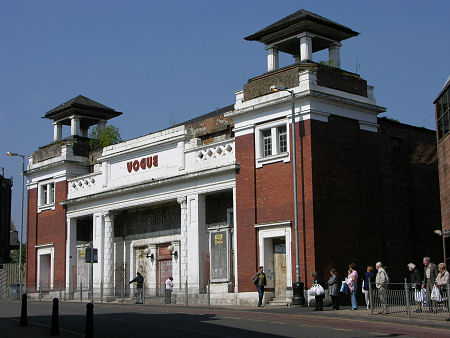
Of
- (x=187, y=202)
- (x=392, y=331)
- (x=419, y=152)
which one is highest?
(x=419, y=152)

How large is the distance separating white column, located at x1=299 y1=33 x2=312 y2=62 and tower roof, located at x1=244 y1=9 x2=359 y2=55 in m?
0.28

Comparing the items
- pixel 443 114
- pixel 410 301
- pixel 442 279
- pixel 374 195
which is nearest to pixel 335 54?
pixel 443 114

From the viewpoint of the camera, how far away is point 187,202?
3575cm

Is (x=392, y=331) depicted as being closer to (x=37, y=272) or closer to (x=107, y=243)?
(x=107, y=243)

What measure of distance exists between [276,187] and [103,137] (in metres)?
18.8

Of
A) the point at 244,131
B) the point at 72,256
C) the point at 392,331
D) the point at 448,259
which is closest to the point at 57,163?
the point at 72,256

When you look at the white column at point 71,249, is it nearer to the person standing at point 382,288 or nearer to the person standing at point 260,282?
the person standing at point 260,282

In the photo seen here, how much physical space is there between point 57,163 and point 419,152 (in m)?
22.3

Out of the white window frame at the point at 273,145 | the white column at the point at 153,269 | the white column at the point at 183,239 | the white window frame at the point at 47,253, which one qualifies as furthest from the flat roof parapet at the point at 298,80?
the white window frame at the point at 47,253

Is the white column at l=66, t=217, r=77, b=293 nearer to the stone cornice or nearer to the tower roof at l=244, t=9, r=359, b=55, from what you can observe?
the stone cornice

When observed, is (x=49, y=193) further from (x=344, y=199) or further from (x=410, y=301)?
(x=410, y=301)

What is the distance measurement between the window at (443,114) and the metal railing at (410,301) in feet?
25.6

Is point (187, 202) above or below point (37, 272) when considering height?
above

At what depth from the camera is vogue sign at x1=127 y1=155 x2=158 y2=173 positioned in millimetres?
38250
